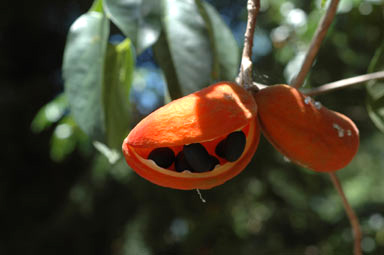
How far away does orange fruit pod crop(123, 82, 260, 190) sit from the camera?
0.53 meters

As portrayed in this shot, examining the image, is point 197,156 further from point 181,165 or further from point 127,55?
point 127,55

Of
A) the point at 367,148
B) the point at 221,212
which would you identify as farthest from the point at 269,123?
the point at 367,148

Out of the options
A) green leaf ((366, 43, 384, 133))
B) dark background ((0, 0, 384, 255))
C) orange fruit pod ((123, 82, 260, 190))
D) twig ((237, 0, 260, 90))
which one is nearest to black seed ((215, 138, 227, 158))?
orange fruit pod ((123, 82, 260, 190))

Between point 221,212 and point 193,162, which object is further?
point 221,212

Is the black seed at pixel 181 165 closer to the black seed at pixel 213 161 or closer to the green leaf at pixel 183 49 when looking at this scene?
the black seed at pixel 213 161

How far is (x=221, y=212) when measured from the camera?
220 centimetres

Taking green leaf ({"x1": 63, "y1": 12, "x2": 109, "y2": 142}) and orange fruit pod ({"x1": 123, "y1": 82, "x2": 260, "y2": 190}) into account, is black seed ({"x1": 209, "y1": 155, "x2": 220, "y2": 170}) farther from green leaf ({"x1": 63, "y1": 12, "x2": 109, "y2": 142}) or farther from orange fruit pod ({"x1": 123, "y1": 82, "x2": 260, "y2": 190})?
green leaf ({"x1": 63, "y1": 12, "x2": 109, "y2": 142})

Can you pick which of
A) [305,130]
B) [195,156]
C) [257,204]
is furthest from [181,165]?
[257,204]

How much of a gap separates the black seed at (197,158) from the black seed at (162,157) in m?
0.03

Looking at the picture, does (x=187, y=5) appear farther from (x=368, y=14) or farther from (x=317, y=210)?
(x=317, y=210)

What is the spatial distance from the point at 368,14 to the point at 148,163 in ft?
3.19

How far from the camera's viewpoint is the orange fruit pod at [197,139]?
528 mm

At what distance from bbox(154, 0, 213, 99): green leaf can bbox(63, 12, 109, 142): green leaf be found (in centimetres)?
12

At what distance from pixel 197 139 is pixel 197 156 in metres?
0.09
